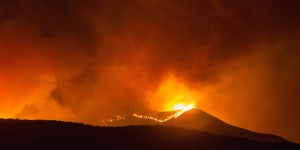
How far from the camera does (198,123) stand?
268 feet

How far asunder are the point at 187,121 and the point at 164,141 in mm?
52179

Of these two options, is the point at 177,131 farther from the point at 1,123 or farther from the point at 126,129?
the point at 1,123

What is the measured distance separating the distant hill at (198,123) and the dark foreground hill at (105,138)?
3938 centimetres

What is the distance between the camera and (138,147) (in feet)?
92.8

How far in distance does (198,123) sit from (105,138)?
5357 centimetres

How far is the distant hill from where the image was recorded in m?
73.5

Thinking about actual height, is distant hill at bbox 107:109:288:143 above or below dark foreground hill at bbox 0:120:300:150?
above

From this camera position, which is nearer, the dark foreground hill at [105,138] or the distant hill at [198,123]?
the dark foreground hill at [105,138]

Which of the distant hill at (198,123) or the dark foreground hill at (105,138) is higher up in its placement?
the distant hill at (198,123)

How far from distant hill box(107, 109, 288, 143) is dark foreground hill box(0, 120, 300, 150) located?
39382 mm

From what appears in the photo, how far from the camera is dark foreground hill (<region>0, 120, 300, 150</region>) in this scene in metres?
27.3

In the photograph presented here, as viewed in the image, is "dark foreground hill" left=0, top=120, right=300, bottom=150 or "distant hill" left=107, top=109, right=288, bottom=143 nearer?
"dark foreground hill" left=0, top=120, right=300, bottom=150

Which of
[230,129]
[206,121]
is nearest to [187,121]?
[206,121]

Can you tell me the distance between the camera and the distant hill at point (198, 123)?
241 feet
